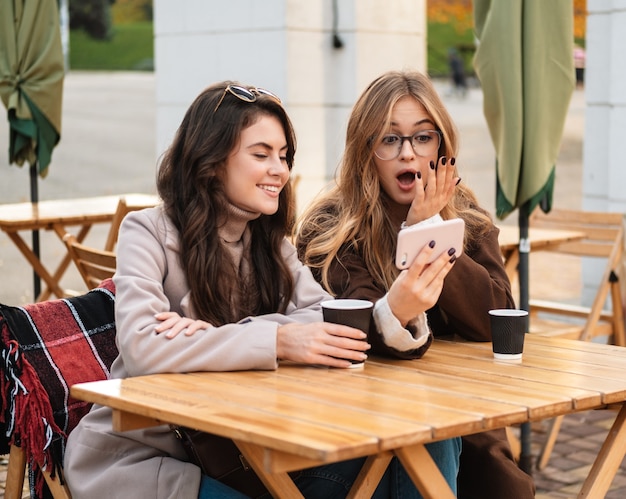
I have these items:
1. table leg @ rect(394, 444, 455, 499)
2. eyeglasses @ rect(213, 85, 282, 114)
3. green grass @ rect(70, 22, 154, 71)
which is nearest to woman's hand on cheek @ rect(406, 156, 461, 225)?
eyeglasses @ rect(213, 85, 282, 114)

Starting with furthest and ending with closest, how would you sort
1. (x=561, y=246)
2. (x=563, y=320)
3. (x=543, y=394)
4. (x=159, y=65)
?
Answer: (x=159, y=65) < (x=563, y=320) < (x=561, y=246) < (x=543, y=394)

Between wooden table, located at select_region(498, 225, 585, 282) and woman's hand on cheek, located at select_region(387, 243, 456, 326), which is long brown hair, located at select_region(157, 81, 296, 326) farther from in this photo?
wooden table, located at select_region(498, 225, 585, 282)

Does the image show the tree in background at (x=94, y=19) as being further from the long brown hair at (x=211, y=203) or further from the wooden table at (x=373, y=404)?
the wooden table at (x=373, y=404)

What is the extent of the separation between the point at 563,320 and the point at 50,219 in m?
3.32

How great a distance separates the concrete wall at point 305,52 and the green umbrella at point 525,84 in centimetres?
331

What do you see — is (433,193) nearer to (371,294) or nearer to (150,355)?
(371,294)

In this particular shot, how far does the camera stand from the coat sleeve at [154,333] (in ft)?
9.07

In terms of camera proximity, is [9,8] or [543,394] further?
[9,8]

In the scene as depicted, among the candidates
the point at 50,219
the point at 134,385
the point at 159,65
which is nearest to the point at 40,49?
the point at 50,219

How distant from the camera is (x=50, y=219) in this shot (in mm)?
6344

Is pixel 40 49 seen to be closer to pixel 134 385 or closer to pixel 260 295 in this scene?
pixel 260 295

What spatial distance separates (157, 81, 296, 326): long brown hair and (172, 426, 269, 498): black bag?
0.33m

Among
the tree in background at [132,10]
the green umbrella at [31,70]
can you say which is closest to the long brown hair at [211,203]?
the green umbrella at [31,70]

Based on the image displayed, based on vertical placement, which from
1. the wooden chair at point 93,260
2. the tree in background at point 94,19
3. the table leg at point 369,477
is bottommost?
the table leg at point 369,477
